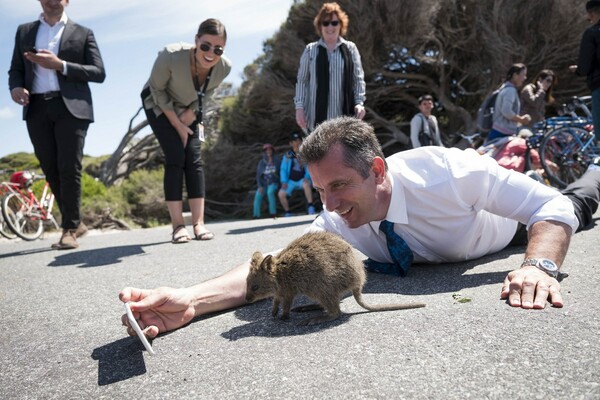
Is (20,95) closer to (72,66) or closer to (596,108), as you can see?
(72,66)

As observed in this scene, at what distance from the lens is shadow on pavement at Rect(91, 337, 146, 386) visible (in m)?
2.04

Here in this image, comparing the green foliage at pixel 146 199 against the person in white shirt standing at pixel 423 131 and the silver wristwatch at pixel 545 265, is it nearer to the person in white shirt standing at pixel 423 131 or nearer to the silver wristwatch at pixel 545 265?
the person in white shirt standing at pixel 423 131

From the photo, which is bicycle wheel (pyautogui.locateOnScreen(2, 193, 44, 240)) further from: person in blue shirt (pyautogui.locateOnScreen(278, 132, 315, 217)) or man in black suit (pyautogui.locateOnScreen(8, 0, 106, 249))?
person in blue shirt (pyautogui.locateOnScreen(278, 132, 315, 217))

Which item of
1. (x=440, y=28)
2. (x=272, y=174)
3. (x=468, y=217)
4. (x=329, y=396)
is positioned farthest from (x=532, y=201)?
(x=440, y=28)

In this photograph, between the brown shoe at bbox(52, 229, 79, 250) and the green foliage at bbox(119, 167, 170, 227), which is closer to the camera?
the brown shoe at bbox(52, 229, 79, 250)

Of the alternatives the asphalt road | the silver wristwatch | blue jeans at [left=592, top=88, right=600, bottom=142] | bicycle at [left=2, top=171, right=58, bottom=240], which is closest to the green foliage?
bicycle at [left=2, top=171, right=58, bottom=240]

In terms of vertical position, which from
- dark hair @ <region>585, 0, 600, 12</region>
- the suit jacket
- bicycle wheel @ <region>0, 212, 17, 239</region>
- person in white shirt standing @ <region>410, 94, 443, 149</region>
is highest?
dark hair @ <region>585, 0, 600, 12</region>

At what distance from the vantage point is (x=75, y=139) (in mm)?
5516

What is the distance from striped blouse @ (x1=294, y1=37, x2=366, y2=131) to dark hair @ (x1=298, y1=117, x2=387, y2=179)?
10.2 ft

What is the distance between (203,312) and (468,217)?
1725 mm

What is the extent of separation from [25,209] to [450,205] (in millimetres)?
8204

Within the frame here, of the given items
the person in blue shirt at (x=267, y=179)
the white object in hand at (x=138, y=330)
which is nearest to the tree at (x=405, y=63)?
the person in blue shirt at (x=267, y=179)

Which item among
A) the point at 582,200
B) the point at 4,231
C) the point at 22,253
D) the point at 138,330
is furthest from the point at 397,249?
the point at 4,231

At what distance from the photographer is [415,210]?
3.03m
